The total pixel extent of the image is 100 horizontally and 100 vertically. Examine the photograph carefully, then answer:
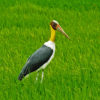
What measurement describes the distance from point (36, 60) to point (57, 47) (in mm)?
2336

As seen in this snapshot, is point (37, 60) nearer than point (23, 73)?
No

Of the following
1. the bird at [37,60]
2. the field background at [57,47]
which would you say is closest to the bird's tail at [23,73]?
the bird at [37,60]

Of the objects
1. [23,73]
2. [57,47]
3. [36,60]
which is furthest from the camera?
[57,47]

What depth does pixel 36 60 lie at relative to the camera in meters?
4.81

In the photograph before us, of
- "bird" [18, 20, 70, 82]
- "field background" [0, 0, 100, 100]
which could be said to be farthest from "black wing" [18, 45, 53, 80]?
"field background" [0, 0, 100, 100]

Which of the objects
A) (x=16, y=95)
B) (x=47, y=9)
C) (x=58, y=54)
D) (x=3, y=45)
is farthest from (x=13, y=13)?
(x=16, y=95)

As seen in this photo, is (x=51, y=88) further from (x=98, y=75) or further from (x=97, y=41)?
(x=97, y=41)

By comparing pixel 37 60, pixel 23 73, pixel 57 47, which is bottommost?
pixel 57 47

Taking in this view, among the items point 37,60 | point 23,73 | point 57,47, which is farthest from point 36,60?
point 57,47

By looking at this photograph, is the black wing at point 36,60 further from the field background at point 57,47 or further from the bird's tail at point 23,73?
the field background at point 57,47

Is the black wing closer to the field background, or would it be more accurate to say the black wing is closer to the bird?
the bird

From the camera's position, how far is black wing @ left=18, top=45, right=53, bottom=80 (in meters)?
4.74

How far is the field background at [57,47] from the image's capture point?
470 centimetres

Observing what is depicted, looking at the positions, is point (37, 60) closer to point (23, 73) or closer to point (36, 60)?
point (36, 60)
